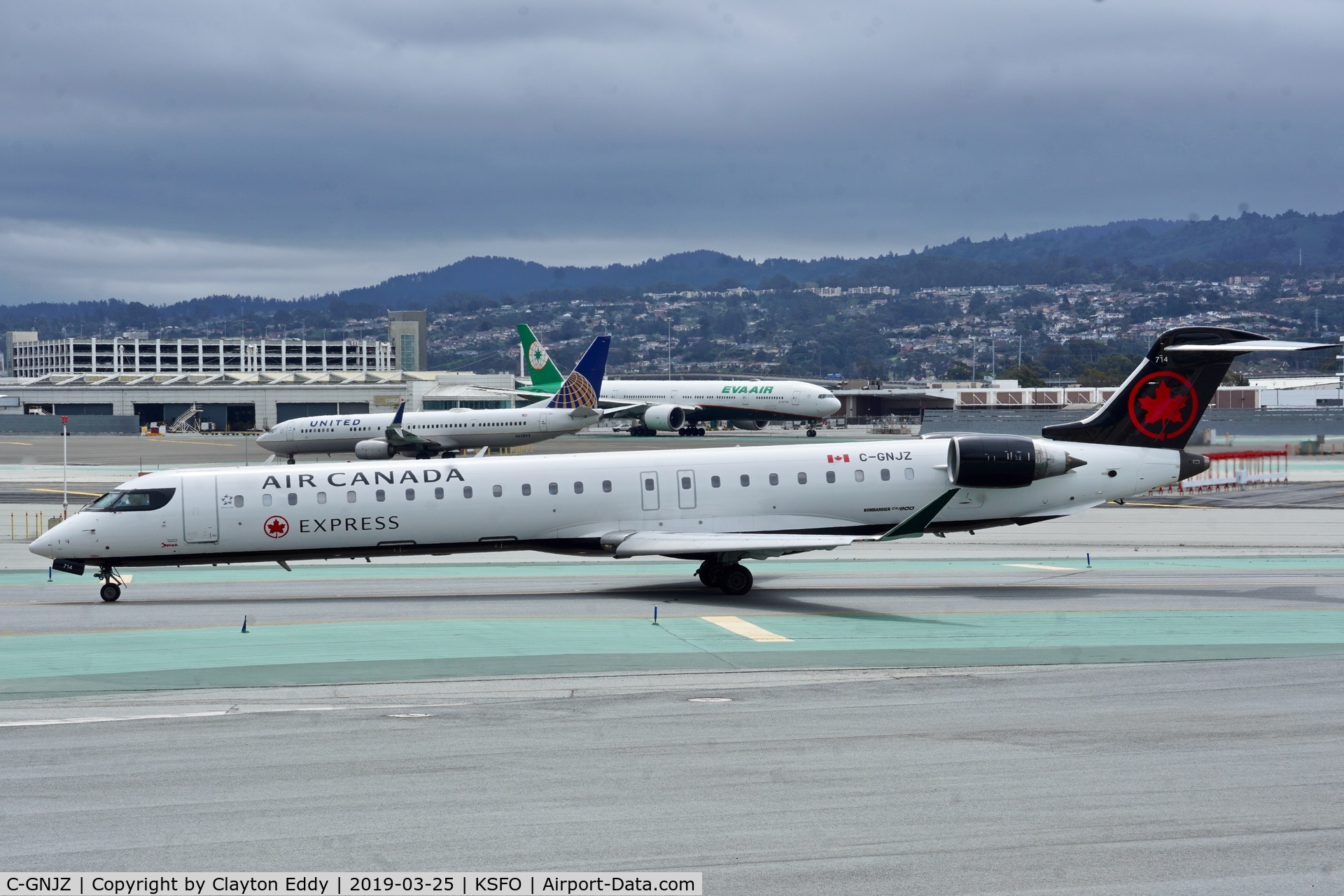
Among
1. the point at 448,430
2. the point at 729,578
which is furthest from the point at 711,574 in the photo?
the point at 448,430

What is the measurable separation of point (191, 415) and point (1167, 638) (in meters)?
130

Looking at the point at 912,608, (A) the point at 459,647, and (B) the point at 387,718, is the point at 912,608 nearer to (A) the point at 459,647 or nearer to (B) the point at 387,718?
(A) the point at 459,647

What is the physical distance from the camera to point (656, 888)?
9023mm

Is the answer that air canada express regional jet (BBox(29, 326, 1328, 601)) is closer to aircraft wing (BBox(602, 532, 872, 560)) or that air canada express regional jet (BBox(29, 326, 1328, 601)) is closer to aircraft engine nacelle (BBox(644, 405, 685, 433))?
aircraft wing (BBox(602, 532, 872, 560))

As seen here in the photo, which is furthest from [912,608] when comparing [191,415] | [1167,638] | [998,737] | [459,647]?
[191,415]

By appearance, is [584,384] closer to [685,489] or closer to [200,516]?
[685,489]

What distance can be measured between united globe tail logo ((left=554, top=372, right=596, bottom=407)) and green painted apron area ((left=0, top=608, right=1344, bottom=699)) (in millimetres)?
55348

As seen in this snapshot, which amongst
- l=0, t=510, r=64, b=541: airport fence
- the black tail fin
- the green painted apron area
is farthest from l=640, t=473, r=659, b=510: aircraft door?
l=0, t=510, r=64, b=541: airport fence

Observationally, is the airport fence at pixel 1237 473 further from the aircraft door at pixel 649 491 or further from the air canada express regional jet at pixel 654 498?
the aircraft door at pixel 649 491

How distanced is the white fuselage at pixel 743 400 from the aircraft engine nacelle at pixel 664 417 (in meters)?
4.18

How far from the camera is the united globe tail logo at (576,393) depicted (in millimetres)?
77188

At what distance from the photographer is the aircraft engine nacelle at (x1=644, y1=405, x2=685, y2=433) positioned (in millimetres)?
100000

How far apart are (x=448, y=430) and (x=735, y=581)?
53804mm

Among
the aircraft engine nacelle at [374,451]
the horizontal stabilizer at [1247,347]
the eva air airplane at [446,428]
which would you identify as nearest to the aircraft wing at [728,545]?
the horizontal stabilizer at [1247,347]
